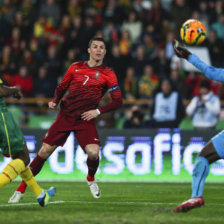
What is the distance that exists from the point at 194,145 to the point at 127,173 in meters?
1.51

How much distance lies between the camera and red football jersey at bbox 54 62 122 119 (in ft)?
34.1

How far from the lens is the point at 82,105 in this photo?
10.4m

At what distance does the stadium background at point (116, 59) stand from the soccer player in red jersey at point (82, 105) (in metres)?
4.46

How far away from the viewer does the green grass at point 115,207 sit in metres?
7.55

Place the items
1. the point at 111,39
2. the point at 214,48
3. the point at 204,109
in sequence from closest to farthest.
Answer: the point at 204,109, the point at 214,48, the point at 111,39

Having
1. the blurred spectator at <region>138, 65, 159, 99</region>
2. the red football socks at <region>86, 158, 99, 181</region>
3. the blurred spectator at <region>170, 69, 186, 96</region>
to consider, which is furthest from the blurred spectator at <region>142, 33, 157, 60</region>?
the red football socks at <region>86, 158, 99, 181</region>

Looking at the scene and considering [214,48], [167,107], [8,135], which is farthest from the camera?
[214,48]

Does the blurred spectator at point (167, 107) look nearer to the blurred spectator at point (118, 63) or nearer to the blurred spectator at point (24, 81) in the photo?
the blurred spectator at point (118, 63)

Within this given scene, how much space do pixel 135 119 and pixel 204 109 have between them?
1.63m

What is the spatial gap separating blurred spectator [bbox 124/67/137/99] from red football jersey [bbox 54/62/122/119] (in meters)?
6.85

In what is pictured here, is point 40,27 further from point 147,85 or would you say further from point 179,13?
point 147,85

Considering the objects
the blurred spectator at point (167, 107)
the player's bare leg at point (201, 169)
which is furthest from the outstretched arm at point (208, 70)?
the blurred spectator at point (167, 107)

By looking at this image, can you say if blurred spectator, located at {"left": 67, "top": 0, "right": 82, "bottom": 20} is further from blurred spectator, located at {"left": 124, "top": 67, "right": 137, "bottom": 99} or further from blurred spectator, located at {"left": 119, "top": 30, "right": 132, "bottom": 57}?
blurred spectator, located at {"left": 124, "top": 67, "right": 137, "bottom": 99}

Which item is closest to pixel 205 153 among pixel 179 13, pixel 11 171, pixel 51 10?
pixel 11 171
